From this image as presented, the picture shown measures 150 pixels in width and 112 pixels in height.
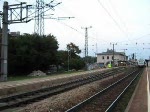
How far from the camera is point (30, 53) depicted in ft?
200

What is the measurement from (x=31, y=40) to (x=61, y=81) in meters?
20.5

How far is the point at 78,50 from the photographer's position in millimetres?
139625

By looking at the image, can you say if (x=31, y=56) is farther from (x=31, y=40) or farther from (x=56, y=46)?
(x=56, y=46)

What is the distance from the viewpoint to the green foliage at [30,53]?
60344mm

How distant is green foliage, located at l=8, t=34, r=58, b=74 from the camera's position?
198 feet

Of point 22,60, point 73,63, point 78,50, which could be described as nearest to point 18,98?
point 22,60

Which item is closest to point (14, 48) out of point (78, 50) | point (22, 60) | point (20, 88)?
point (22, 60)

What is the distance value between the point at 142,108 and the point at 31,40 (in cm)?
4627

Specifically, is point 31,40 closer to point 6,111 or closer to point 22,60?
point 22,60

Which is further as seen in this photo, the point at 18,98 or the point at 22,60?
the point at 22,60

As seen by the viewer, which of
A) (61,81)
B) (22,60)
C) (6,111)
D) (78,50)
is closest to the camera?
(6,111)

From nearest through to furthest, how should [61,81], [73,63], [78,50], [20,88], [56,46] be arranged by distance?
[20,88], [61,81], [56,46], [73,63], [78,50]

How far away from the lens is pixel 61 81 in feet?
145

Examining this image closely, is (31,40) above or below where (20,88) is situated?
above
